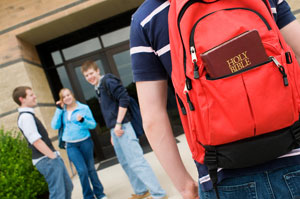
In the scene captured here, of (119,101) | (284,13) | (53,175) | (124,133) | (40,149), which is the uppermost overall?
(284,13)

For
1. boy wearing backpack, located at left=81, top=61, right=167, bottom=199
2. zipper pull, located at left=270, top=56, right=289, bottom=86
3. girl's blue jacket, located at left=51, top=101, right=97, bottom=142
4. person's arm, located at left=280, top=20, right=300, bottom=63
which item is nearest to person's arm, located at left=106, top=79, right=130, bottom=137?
boy wearing backpack, located at left=81, top=61, right=167, bottom=199

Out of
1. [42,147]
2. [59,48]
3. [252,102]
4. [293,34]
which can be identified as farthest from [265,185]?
[59,48]

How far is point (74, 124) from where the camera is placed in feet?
11.9

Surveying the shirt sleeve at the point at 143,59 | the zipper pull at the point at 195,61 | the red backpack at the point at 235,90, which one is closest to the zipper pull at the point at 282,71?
the red backpack at the point at 235,90

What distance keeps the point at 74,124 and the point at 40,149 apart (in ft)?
2.12

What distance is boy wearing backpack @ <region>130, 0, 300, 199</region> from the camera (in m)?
0.82

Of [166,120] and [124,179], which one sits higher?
[166,120]

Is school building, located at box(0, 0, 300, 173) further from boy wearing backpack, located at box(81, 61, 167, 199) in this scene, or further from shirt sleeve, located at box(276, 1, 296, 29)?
shirt sleeve, located at box(276, 1, 296, 29)

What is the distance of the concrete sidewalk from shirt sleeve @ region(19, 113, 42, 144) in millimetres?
1574

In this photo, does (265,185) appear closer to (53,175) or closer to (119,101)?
(119,101)

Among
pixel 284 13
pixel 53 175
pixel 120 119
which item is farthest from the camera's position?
pixel 53 175

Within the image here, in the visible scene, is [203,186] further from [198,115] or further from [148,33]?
[148,33]

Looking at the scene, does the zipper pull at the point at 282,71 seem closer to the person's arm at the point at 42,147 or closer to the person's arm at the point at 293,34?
the person's arm at the point at 293,34

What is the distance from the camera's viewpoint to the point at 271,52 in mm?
793
